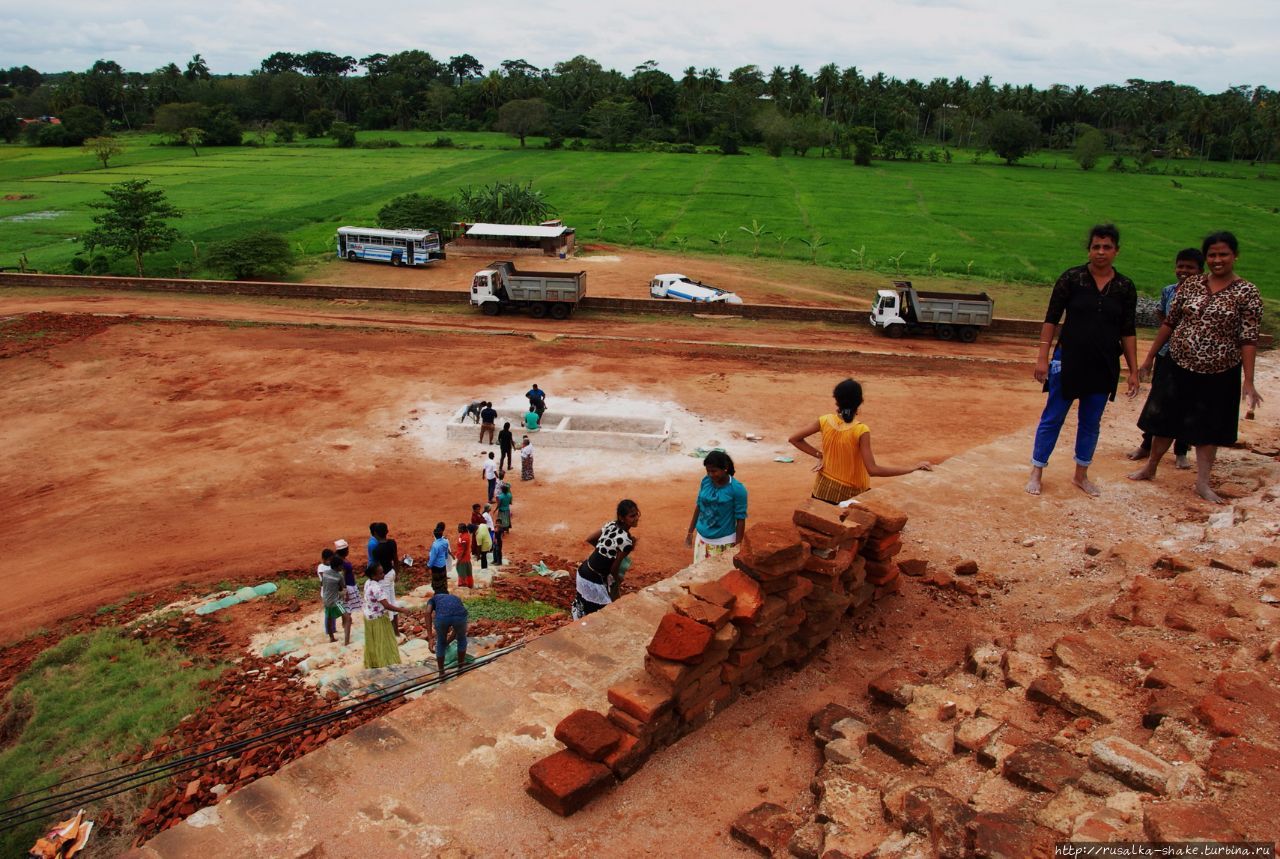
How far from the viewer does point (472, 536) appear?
1090 centimetres

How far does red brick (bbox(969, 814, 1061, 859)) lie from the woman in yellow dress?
2.91m

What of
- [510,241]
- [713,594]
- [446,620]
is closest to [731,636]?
[713,594]

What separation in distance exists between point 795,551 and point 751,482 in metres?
9.12

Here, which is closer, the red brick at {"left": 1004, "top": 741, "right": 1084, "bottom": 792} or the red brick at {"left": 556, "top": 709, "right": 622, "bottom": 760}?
the red brick at {"left": 1004, "top": 741, "right": 1084, "bottom": 792}

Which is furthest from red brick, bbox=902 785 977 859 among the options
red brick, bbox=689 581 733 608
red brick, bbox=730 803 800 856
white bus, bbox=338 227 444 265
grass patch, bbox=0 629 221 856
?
white bus, bbox=338 227 444 265

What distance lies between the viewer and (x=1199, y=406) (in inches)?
283

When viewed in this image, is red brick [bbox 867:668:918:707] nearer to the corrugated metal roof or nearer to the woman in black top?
the woman in black top

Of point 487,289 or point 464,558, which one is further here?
point 487,289

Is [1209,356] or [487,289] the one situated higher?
[1209,356]

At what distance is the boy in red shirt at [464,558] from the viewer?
407 inches

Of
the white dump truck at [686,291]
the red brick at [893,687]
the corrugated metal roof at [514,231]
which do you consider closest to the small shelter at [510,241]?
the corrugated metal roof at [514,231]

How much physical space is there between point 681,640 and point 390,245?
3201 cm

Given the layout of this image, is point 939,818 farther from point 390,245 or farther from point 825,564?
point 390,245

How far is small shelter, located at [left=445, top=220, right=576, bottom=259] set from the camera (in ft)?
116
